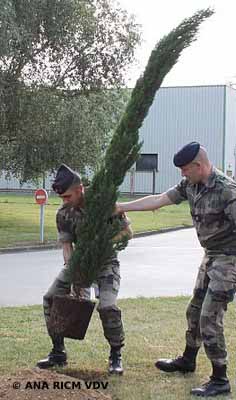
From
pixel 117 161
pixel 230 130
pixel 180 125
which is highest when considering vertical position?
pixel 180 125

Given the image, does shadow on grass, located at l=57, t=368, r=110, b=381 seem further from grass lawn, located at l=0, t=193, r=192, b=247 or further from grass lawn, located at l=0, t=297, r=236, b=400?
grass lawn, located at l=0, t=193, r=192, b=247

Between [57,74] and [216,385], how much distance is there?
739 inches

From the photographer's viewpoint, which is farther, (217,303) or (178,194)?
(178,194)

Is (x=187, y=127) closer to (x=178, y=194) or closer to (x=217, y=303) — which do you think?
(x=178, y=194)

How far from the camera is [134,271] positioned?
14.0 meters

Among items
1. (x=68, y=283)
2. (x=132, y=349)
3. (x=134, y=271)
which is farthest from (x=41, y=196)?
(x=68, y=283)

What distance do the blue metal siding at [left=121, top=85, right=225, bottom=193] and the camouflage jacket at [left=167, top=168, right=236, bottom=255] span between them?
44.7 meters

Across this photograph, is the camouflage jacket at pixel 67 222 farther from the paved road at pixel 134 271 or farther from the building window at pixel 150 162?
the building window at pixel 150 162

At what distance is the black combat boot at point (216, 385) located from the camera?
205 inches

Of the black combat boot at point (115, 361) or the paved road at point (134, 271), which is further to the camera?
the paved road at point (134, 271)

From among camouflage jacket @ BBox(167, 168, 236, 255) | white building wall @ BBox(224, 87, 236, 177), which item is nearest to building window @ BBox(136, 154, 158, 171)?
white building wall @ BBox(224, 87, 236, 177)

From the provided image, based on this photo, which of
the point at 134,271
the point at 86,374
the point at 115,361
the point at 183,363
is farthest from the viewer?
the point at 134,271

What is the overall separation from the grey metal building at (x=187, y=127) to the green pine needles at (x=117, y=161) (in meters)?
44.6

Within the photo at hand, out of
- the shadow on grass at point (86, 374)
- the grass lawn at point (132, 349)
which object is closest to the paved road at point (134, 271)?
the grass lawn at point (132, 349)
